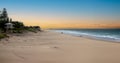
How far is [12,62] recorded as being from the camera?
6.65 m

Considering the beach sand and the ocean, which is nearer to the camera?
the beach sand

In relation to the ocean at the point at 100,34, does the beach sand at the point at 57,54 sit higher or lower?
higher

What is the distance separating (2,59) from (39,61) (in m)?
1.50

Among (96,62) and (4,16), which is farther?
(4,16)

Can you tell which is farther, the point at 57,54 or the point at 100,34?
the point at 100,34

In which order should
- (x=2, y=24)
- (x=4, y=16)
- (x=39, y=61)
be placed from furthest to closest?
(x=4, y=16)
(x=2, y=24)
(x=39, y=61)

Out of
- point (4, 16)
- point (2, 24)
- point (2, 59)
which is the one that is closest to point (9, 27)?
point (2, 24)

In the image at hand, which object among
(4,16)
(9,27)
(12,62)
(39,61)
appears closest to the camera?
(12,62)

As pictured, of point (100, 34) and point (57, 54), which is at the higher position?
point (57, 54)

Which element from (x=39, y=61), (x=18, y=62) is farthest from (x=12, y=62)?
(x=39, y=61)

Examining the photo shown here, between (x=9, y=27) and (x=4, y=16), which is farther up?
(x=4, y=16)

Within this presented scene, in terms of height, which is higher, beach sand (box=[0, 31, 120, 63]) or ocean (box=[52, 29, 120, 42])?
beach sand (box=[0, 31, 120, 63])

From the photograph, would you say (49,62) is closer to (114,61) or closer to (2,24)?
(114,61)

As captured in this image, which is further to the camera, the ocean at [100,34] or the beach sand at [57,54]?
the ocean at [100,34]
